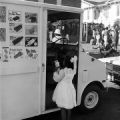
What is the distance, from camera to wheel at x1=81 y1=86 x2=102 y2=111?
545 cm

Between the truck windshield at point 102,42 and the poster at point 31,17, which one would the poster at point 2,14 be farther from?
the truck windshield at point 102,42

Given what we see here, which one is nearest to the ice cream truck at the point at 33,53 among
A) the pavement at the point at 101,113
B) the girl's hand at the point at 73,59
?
the girl's hand at the point at 73,59

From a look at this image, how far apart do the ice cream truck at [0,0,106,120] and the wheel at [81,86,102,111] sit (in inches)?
7.9

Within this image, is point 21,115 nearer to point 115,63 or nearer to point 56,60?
point 56,60

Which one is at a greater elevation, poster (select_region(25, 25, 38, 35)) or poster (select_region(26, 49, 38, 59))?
poster (select_region(25, 25, 38, 35))

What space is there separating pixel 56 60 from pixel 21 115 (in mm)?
1241

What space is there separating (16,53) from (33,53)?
1.10 feet

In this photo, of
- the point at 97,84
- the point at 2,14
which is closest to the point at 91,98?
the point at 97,84

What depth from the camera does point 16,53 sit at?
418 cm

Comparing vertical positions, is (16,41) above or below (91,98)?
above

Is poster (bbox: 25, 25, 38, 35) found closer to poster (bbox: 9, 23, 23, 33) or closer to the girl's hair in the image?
poster (bbox: 9, 23, 23, 33)

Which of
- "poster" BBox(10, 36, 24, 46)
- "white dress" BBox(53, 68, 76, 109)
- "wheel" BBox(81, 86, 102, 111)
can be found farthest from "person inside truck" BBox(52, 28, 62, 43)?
"wheel" BBox(81, 86, 102, 111)

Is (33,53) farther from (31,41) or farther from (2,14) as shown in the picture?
(2,14)

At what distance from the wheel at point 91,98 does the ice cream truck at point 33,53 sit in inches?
7.9
